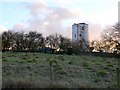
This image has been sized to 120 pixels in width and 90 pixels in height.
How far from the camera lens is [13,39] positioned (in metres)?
62.7

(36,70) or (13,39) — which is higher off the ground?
(13,39)

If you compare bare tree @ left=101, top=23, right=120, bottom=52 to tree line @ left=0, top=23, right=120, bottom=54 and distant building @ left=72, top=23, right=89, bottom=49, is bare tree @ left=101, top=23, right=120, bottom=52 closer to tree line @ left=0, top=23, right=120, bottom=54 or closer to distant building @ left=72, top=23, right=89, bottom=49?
tree line @ left=0, top=23, right=120, bottom=54

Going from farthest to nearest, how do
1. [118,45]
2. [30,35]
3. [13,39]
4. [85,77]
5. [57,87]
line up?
1. [30,35]
2. [13,39]
3. [118,45]
4. [85,77]
5. [57,87]

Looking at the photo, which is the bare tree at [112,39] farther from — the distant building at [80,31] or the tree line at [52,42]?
the distant building at [80,31]

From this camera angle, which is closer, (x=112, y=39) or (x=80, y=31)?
(x=112, y=39)

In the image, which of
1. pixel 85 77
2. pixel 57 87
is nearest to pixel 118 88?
pixel 57 87

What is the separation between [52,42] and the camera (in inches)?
2827

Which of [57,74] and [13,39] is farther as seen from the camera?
[13,39]

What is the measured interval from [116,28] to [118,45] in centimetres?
323

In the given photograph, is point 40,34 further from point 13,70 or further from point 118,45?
point 13,70

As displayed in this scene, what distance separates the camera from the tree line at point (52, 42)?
54.3m

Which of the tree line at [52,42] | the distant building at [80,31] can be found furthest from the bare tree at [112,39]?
the distant building at [80,31]

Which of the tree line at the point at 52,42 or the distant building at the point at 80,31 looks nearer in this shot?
the tree line at the point at 52,42

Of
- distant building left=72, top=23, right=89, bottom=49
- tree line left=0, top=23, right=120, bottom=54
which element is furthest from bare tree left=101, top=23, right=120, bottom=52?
distant building left=72, top=23, right=89, bottom=49
